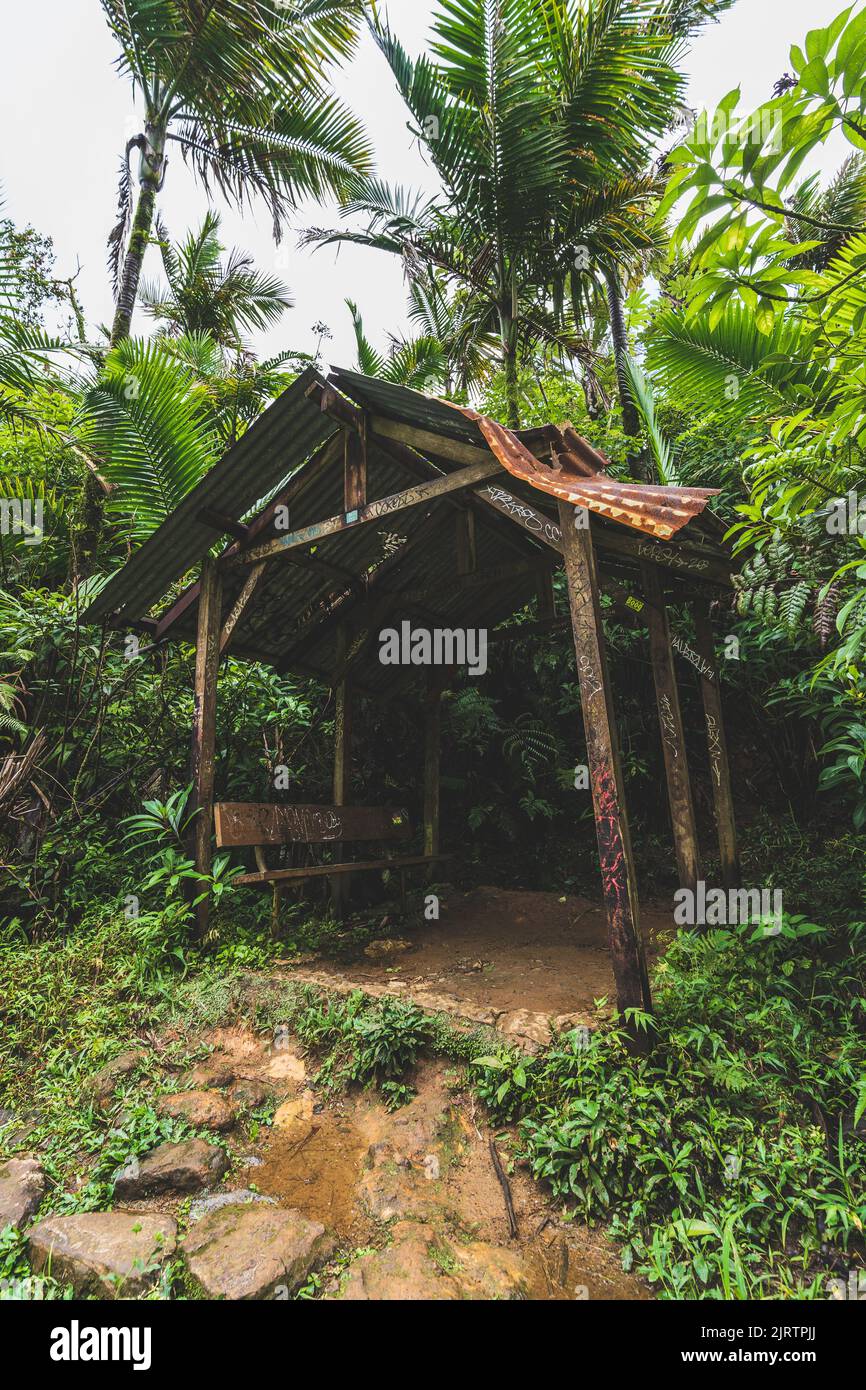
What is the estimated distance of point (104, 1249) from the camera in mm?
2467

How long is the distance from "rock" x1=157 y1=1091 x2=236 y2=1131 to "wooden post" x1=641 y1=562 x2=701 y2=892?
10.0ft

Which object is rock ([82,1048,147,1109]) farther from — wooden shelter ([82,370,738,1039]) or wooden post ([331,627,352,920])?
wooden post ([331,627,352,920])

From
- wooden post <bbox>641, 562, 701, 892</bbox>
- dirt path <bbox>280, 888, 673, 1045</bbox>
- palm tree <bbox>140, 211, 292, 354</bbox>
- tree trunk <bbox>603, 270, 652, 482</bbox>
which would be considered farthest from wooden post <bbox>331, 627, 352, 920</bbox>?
palm tree <bbox>140, 211, 292, 354</bbox>

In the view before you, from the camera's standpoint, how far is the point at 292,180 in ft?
Answer: 24.4

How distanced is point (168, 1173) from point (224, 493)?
13.0 ft

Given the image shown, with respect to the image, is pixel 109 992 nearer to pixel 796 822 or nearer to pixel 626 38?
pixel 796 822

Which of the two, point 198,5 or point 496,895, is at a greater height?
point 198,5

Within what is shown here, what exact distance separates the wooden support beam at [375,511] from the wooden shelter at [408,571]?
14 millimetres

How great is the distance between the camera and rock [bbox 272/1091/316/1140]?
3.21 m

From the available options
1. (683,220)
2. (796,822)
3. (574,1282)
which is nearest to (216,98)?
(683,220)

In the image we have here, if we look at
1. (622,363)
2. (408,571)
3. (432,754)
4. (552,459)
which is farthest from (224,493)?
(622,363)

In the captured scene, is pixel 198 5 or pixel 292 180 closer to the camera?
pixel 198 5
